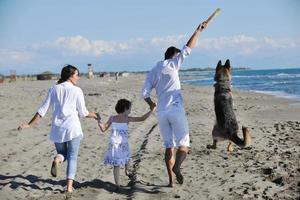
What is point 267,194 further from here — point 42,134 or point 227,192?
point 42,134

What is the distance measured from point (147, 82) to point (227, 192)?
188cm

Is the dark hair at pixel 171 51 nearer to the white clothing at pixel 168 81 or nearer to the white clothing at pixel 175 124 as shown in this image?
the white clothing at pixel 168 81

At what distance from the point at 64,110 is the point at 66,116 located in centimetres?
9

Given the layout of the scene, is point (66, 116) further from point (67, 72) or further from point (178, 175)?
point (178, 175)

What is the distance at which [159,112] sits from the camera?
19.0 feet

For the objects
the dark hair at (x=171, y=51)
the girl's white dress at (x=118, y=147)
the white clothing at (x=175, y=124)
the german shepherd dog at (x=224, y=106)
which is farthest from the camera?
the german shepherd dog at (x=224, y=106)

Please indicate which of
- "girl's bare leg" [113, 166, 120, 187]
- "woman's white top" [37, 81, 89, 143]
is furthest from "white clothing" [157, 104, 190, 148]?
"woman's white top" [37, 81, 89, 143]

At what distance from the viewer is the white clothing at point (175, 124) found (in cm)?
570

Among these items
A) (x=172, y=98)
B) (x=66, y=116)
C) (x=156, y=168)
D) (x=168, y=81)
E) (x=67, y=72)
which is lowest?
(x=156, y=168)

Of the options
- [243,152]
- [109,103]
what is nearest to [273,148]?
[243,152]

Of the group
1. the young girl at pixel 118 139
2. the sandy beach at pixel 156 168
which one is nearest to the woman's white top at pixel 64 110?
the young girl at pixel 118 139

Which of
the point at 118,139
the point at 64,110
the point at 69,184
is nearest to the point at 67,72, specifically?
the point at 64,110

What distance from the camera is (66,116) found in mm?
5762

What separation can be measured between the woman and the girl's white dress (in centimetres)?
50
